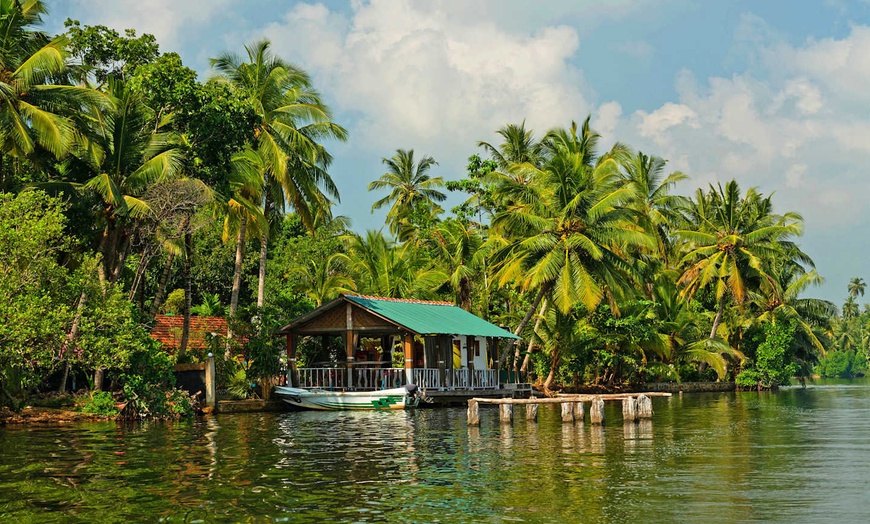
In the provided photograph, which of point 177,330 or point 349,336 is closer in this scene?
point 349,336

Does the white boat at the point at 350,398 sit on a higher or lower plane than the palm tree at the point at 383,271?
lower

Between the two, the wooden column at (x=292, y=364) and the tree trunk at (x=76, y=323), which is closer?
the tree trunk at (x=76, y=323)

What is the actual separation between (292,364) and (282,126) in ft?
29.0

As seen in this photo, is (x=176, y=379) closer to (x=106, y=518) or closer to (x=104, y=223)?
(x=104, y=223)

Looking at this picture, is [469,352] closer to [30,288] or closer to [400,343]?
[400,343]

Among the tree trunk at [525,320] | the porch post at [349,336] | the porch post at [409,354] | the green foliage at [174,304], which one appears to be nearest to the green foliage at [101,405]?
the porch post at [349,336]

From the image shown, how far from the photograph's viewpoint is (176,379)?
1139 inches

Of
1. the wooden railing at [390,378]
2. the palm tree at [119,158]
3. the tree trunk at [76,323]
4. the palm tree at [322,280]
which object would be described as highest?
the palm tree at [119,158]

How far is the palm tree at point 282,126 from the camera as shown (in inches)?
1303

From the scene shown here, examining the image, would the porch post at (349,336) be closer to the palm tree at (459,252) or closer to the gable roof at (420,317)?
the gable roof at (420,317)

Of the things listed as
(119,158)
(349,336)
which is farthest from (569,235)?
(119,158)

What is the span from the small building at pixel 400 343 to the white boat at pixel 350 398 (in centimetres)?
67

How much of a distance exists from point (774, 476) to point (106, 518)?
31.4ft

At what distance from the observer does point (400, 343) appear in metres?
37.9
